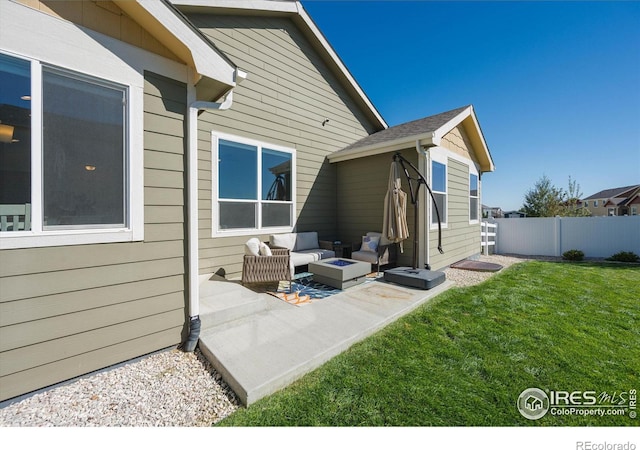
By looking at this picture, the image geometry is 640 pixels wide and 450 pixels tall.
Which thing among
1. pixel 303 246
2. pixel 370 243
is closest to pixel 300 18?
pixel 303 246

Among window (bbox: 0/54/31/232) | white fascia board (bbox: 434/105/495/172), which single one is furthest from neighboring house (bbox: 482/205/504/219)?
window (bbox: 0/54/31/232)

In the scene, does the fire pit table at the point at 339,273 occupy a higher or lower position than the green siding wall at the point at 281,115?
lower

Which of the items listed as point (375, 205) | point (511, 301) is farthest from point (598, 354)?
point (375, 205)

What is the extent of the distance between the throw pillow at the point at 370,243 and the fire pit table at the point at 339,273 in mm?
1184

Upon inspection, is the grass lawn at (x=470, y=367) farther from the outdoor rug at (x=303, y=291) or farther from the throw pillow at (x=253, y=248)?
the throw pillow at (x=253, y=248)

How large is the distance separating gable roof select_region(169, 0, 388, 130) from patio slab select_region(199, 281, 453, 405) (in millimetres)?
6470

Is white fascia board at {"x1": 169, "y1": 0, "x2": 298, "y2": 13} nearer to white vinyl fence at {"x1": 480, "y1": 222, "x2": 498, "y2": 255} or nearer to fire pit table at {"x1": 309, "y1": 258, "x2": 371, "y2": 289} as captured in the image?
fire pit table at {"x1": 309, "y1": 258, "x2": 371, "y2": 289}

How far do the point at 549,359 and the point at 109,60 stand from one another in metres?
5.72

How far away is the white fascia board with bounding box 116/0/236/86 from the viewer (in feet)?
8.57

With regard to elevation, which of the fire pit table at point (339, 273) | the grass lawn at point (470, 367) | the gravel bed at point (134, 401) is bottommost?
the gravel bed at point (134, 401)

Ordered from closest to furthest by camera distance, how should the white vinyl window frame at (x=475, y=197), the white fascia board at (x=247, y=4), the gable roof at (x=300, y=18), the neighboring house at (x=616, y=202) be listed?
the white fascia board at (x=247, y=4) → the gable roof at (x=300, y=18) → the white vinyl window frame at (x=475, y=197) → the neighboring house at (x=616, y=202)

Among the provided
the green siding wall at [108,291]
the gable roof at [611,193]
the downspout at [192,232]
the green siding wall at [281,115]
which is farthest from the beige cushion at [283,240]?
the gable roof at [611,193]

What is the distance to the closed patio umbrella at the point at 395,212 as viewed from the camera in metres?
5.64
